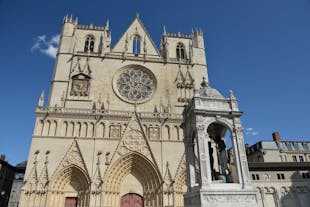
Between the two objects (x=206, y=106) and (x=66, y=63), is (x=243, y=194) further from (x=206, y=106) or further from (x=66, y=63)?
(x=66, y=63)

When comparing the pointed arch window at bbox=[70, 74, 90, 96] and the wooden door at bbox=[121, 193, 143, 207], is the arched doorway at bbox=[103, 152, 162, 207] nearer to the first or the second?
the wooden door at bbox=[121, 193, 143, 207]

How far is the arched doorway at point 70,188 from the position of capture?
16.0 metres

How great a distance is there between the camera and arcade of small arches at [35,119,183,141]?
17.5 metres

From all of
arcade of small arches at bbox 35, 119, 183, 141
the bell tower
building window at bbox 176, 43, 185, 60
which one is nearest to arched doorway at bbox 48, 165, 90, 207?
arcade of small arches at bbox 35, 119, 183, 141

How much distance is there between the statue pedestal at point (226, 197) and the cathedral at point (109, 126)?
995 cm

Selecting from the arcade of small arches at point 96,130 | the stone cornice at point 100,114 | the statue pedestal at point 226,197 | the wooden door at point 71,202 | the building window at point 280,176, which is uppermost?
the stone cornice at point 100,114

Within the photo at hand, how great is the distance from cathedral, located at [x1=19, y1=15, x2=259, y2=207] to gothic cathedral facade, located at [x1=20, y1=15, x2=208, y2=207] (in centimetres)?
7

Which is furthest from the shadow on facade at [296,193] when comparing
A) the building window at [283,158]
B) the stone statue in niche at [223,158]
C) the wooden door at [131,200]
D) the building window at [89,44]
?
the building window at [89,44]

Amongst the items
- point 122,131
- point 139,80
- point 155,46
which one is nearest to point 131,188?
point 122,131

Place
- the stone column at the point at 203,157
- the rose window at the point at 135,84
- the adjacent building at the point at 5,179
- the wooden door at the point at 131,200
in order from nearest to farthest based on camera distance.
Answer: the stone column at the point at 203,157 → the wooden door at the point at 131,200 → the rose window at the point at 135,84 → the adjacent building at the point at 5,179

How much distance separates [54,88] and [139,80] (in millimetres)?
7632

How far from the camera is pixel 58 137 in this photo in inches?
679

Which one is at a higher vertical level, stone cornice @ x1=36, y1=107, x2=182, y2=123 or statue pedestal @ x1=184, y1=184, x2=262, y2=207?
stone cornice @ x1=36, y1=107, x2=182, y2=123

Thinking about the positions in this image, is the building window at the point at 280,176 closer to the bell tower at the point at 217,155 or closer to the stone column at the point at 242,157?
the bell tower at the point at 217,155
